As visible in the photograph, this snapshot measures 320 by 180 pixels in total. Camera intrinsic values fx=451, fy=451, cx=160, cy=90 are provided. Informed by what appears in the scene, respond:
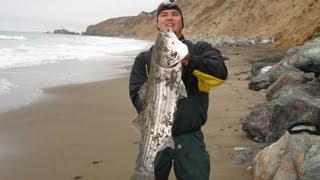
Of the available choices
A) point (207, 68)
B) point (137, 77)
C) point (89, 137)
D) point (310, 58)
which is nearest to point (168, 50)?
point (207, 68)

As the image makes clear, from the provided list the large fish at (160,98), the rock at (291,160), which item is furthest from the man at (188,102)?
the rock at (291,160)

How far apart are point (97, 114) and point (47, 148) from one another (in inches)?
111

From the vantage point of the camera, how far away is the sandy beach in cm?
657

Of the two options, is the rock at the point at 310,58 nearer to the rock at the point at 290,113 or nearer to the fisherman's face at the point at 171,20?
the rock at the point at 290,113

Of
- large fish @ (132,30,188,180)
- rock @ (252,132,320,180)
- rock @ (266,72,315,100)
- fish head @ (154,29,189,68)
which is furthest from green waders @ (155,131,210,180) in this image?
rock @ (266,72,315,100)

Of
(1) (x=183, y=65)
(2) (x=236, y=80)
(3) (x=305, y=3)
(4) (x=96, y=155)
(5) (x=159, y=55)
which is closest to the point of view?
(5) (x=159, y=55)

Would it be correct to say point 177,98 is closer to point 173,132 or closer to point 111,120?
point 173,132

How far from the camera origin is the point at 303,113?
237 inches

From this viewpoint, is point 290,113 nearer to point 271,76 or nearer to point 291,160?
point 291,160

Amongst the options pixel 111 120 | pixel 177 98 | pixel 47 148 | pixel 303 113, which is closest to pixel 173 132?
pixel 177 98

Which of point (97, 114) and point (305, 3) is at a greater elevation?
point (305, 3)

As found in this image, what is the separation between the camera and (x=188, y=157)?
3959mm

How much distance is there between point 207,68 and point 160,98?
0.51 m

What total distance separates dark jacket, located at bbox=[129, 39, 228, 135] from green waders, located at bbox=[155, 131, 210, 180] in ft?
0.27
